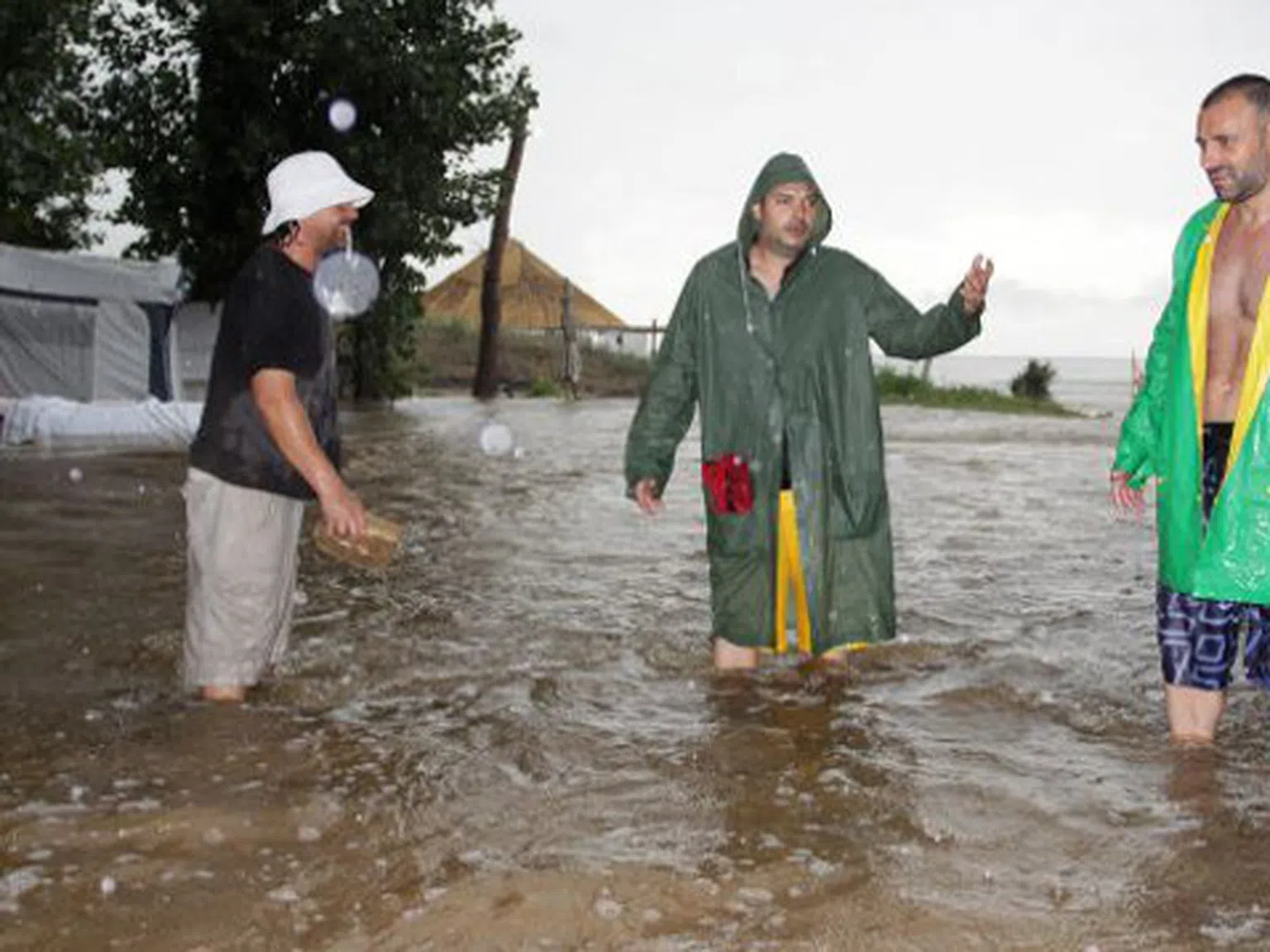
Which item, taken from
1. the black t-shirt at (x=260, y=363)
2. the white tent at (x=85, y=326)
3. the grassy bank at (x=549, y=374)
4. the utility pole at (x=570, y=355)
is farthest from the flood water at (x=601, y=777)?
the utility pole at (x=570, y=355)

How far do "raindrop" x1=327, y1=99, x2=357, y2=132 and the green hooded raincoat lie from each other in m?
20.1

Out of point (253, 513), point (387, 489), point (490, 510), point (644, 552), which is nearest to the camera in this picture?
point (253, 513)

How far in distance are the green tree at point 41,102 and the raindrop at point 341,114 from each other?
20.6 feet

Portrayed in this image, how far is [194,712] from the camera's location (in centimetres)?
449

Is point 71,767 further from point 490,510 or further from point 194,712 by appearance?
point 490,510

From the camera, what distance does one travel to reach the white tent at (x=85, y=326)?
52.9ft

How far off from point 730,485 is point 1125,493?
4.46ft

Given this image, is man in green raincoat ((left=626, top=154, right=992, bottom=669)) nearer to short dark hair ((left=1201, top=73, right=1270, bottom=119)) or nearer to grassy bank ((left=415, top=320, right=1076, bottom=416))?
short dark hair ((left=1201, top=73, right=1270, bottom=119))

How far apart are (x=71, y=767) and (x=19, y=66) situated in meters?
13.1

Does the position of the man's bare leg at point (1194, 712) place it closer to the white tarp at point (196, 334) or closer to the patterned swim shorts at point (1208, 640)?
the patterned swim shorts at point (1208, 640)

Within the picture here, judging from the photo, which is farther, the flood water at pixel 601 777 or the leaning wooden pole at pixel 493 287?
the leaning wooden pole at pixel 493 287

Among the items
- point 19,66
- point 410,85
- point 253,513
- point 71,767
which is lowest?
point 71,767

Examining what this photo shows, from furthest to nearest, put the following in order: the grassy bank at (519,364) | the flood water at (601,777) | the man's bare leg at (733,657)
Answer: the grassy bank at (519,364)
the man's bare leg at (733,657)
the flood water at (601,777)

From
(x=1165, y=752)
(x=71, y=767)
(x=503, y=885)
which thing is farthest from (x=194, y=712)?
(x=1165, y=752)
